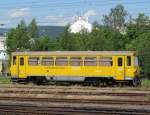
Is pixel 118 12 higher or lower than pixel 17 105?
higher

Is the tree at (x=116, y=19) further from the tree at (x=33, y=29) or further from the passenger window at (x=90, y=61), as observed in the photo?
the passenger window at (x=90, y=61)

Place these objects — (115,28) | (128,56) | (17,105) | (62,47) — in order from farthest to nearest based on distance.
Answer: (115,28)
(62,47)
(128,56)
(17,105)

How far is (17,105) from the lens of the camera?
649 inches

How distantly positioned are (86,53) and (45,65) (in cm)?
336

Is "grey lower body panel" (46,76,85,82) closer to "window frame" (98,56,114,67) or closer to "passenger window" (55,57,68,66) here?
"passenger window" (55,57,68,66)

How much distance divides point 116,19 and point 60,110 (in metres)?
92.7

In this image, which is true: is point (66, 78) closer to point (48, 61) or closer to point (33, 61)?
point (48, 61)

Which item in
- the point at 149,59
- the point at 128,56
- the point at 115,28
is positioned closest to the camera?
the point at 128,56

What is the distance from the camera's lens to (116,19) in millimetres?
107250

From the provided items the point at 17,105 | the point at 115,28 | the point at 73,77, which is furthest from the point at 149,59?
the point at 115,28

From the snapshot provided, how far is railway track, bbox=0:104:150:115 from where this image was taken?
15.0 m

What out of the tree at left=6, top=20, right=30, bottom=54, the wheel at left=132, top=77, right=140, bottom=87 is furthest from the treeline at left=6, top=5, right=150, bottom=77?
the wheel at left=132, top=77, right=140, bottom=87

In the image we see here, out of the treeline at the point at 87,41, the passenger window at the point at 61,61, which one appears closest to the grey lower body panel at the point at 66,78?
the passenger window at the point at 61,61

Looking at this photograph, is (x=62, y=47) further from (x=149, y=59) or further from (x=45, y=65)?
(x=45, y=65)
